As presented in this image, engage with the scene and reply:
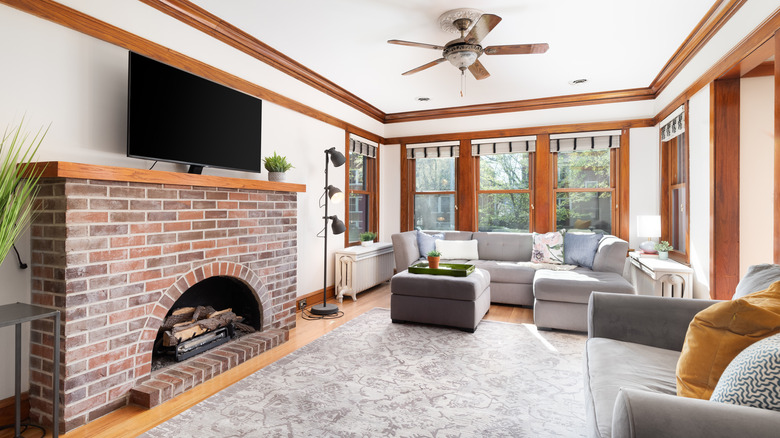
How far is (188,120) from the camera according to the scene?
8.87 feet

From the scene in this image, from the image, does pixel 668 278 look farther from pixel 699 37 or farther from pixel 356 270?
pixel 356 270

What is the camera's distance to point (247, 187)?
3.04 meters

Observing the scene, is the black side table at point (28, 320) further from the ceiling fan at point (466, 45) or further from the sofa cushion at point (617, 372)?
the ceiling fan at point (466, 45)

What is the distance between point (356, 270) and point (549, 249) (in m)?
2.34

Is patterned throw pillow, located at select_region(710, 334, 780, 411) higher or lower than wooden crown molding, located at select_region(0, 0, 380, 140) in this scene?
lower

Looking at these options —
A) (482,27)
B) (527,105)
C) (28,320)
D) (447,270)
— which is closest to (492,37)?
(482,27)

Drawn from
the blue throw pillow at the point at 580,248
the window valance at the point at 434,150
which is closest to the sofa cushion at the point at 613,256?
the blue throw pillow at the point at 580,248

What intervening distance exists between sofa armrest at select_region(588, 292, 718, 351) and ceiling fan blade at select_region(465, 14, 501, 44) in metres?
1.87

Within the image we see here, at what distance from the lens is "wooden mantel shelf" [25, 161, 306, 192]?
6.19 ft

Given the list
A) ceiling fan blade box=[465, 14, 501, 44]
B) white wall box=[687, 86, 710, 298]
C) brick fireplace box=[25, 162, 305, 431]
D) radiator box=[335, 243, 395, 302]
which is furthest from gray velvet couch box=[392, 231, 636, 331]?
brick fireplace box=[25, 162, 305, 431]

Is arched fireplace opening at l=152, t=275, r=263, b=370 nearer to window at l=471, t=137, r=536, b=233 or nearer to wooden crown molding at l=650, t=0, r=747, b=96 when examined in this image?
window at l=471, t=137, r=536, b=233

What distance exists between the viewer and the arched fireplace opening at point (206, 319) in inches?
105

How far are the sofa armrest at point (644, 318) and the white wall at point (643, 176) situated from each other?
11.1 feet

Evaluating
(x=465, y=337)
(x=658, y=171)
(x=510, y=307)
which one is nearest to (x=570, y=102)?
(x=658, y=171)
